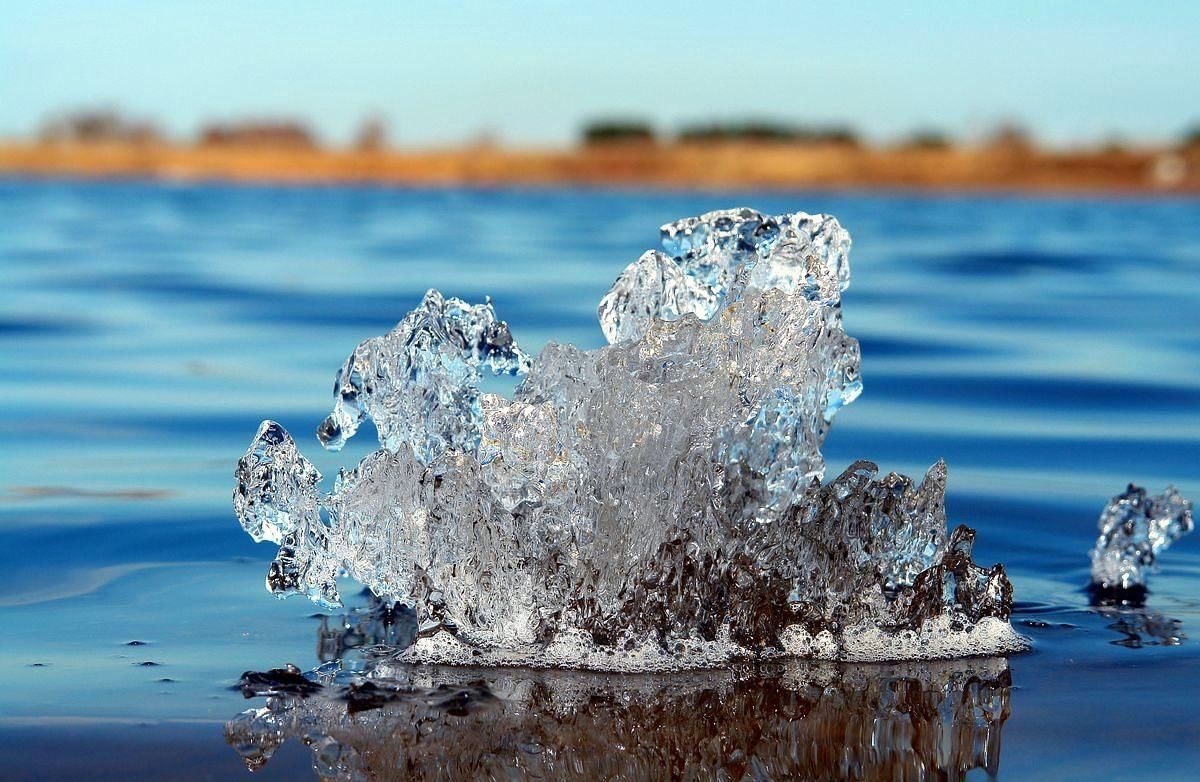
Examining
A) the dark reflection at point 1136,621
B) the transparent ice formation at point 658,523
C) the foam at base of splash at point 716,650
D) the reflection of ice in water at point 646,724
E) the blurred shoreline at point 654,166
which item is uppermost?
the blurred shoreline at point 654,166

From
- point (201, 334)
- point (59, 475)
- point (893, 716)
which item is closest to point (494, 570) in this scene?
point (893, 716)

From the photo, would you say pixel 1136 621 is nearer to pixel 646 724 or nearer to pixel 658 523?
pixel 658 523

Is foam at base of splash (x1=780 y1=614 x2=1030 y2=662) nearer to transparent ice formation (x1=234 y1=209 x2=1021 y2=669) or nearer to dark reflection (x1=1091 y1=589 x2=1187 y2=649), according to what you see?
transparent ice formation (x1=234 y1=209 x2=1021 y2=669)

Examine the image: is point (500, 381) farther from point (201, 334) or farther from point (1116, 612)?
point (1116, 612)

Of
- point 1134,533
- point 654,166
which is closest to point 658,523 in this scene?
point 1134,533

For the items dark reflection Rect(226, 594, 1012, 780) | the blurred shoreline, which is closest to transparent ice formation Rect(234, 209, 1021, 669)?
dark reflection Rect(226, 594, 1012, 780)

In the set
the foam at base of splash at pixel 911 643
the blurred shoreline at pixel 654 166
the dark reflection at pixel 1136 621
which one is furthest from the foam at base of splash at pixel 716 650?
the blurred shoreline at pixel 654 166

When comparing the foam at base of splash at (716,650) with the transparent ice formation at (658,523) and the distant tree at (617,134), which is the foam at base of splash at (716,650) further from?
the distant tree at (617,134)
